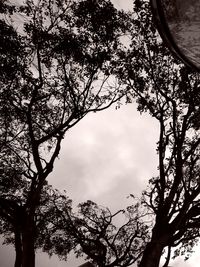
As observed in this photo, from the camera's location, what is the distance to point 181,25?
1.42 metres

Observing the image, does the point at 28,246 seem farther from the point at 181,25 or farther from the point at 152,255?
the point at 181,25

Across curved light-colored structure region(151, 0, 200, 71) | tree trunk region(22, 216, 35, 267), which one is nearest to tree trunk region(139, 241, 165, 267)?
tree trunk region(22, 216, 35, 267)

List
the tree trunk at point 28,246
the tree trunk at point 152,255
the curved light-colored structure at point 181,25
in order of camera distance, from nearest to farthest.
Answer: the curved light-colored structure at point 181,25
the tree trunk at point 152,255
the tree trunk at point 28,246

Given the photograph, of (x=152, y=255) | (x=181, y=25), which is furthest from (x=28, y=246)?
(x=181, y=25)

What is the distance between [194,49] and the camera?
4.75ft

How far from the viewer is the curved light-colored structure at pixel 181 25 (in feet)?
4.42

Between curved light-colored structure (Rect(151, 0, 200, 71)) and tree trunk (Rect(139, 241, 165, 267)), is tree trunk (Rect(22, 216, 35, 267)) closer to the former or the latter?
tree trunk (Rect(139, 241, 165, 267))

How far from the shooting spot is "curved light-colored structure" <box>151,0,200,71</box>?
4.42ft


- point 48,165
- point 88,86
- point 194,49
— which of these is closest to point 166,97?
point 88,86

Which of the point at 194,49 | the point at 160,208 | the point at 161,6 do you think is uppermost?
the point at 160,208

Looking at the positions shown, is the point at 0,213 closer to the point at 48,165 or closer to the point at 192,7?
the point at 48,165

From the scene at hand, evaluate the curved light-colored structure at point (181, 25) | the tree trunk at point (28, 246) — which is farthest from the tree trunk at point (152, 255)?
the curved light-colored structure at point (181, 25)

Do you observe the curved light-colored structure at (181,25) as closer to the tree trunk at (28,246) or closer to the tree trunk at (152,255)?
the tree trunk at (152,255)

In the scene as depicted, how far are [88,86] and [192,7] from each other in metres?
10.7
